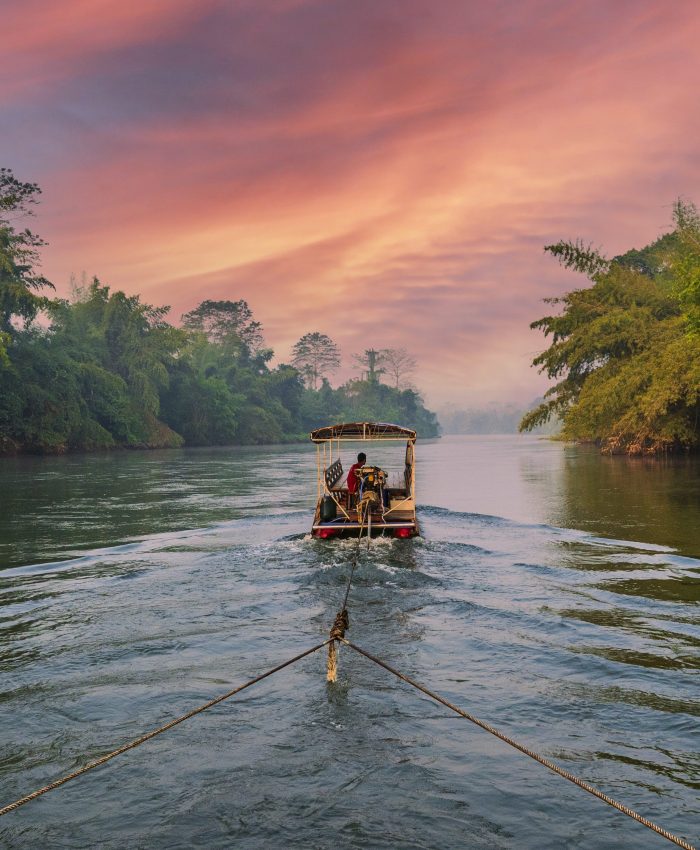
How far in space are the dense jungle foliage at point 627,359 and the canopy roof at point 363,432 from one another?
21.7 metres

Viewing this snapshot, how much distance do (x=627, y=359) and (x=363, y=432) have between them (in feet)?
108

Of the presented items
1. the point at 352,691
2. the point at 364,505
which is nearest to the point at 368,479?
the point at 364,505

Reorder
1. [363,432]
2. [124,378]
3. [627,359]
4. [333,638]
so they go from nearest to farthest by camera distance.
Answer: [333,638], [363,432], [627,359], [124,378]

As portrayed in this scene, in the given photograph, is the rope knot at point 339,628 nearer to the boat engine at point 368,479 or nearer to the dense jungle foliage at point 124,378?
the boat engine at point 368,479

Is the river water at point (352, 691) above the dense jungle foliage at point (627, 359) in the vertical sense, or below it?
below

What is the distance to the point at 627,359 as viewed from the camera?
44812 mm

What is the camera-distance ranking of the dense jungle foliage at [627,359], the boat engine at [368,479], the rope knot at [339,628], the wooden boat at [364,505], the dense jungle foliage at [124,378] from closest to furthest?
the rope knot at [339,628]
the wooden boat at [364,505]
the boat engine at [368,479]
the dense jungle foliage at [627,359]
the dense jungle foliage at [124,378]

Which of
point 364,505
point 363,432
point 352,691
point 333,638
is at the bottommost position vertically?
point 352,691

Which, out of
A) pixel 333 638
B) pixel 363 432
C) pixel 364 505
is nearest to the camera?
pixel 333 638

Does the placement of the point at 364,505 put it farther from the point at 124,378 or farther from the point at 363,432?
the point at 124,378

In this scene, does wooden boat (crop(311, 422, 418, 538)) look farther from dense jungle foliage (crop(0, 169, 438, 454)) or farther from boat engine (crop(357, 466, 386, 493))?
dense jungle foliage (crop(0, 169, 438, 454))

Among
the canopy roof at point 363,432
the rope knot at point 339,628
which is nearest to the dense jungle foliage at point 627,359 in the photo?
the canopy roof at point 363,432

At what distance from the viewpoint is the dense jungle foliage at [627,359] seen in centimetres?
3734

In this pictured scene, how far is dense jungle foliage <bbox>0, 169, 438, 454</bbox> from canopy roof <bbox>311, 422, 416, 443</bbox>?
37597 millimetres
